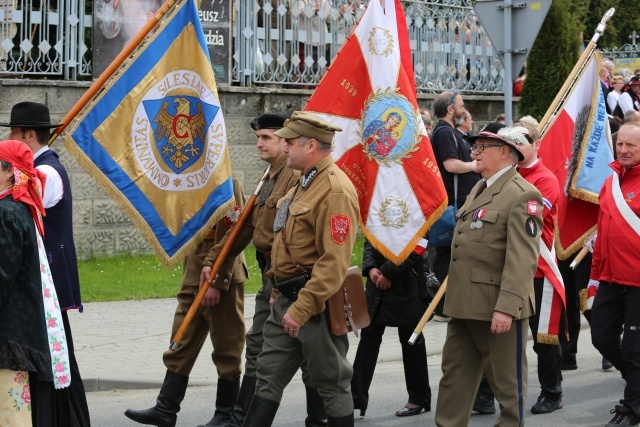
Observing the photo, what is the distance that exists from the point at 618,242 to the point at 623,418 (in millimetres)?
1155

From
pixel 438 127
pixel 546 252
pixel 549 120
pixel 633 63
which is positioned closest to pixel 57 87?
pixel 438 127

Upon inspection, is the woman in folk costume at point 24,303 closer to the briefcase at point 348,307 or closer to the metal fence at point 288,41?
the briefcase at point 348,307

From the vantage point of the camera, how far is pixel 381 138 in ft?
25.2

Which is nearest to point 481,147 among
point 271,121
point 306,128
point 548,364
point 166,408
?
point 306,128

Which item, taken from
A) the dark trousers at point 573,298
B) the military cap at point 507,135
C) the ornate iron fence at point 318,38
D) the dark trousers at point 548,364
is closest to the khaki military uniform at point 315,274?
the military cap at point 507,135

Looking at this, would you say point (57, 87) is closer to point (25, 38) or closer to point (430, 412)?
point (25, 38)

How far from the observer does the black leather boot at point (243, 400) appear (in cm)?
707

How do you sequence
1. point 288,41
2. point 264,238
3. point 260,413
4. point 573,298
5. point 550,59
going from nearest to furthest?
point 260,413, point 264,238, point 573,298, point 288,41, point 550,59

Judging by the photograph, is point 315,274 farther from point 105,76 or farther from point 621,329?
point 621,329

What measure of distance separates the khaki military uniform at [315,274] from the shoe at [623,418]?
83.8 inches

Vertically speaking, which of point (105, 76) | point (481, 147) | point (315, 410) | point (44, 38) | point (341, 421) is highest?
point (44, 38)

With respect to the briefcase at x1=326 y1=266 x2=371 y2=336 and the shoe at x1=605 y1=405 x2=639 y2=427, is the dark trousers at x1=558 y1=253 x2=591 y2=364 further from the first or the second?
the briefcase at x1=326 y1=266 x2=371 y2=336

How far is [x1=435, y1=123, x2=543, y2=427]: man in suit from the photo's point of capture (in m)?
6.29

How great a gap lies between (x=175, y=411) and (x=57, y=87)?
630cm
